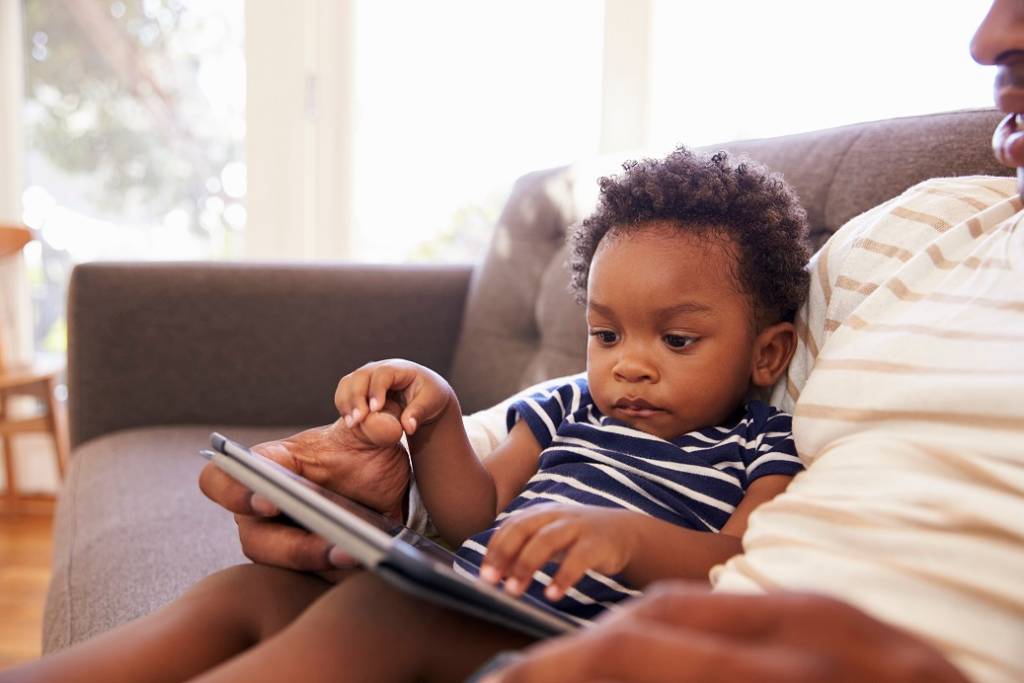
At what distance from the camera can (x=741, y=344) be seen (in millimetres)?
922

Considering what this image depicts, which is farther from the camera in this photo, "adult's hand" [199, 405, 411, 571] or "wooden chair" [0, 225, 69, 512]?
"wooden chair" [0, 225, 69, 512]

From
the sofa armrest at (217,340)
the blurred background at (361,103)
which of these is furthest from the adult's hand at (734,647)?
the blurred background at (361,103)

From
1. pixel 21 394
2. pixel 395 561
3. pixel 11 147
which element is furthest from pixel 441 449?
pixel 11 147

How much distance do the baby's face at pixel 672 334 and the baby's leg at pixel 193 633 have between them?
1.17ft

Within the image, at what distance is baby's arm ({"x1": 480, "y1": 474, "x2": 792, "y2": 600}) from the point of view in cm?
62

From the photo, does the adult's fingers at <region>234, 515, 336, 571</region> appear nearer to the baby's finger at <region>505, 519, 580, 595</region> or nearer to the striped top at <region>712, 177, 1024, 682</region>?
the baby's finger at <region>505, 519, 580, 595</region>

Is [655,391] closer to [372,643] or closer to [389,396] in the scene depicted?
[389,396]

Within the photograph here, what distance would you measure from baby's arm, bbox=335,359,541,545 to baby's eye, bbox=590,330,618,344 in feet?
0.43

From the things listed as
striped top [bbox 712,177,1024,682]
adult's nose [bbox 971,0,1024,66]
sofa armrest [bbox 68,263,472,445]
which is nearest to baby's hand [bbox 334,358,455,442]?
striped top [bbox 712,177,1024,682]

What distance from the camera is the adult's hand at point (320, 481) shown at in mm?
780

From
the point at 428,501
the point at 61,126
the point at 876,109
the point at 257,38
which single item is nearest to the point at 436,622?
the point at 428,501

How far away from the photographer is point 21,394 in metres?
2.63

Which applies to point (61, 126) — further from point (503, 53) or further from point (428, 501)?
point (428, 501)

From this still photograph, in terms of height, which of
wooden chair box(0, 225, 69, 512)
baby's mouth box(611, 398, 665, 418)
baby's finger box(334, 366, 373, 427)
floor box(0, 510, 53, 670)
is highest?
baby's finger box(334, 366, 373, 427)
